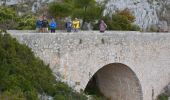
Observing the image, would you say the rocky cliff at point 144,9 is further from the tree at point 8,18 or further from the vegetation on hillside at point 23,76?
the vegetation on hillside at point 23,76

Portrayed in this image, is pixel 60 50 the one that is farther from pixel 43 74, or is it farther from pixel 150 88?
pixel 150 88

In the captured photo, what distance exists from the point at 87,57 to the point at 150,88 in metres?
6.37

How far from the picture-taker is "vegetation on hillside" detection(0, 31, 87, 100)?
12344mm

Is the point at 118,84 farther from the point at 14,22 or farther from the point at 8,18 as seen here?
the point at 8,18

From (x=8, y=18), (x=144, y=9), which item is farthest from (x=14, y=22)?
(x=144, y=9)

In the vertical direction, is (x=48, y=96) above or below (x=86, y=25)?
below

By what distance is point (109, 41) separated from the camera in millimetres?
18500

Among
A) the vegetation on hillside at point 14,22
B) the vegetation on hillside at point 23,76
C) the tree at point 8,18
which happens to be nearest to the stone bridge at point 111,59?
the vegetation on hillside at point 23,76

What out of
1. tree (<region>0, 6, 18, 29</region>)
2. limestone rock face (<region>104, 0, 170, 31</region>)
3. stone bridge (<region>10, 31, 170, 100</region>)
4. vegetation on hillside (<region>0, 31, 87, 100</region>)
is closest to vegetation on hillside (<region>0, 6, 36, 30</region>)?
tree (<region>0, 6, 18, 29</region>)

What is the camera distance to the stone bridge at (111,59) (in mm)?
15742

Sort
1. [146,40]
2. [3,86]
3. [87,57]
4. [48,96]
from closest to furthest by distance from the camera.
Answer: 1. [3,86]
2. [48,96]
3. [87,57]
4. [146,40]

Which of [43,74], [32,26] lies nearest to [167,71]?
[32,26]

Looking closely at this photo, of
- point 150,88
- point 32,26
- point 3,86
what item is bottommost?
point 150,88

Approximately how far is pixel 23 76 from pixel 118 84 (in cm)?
975
